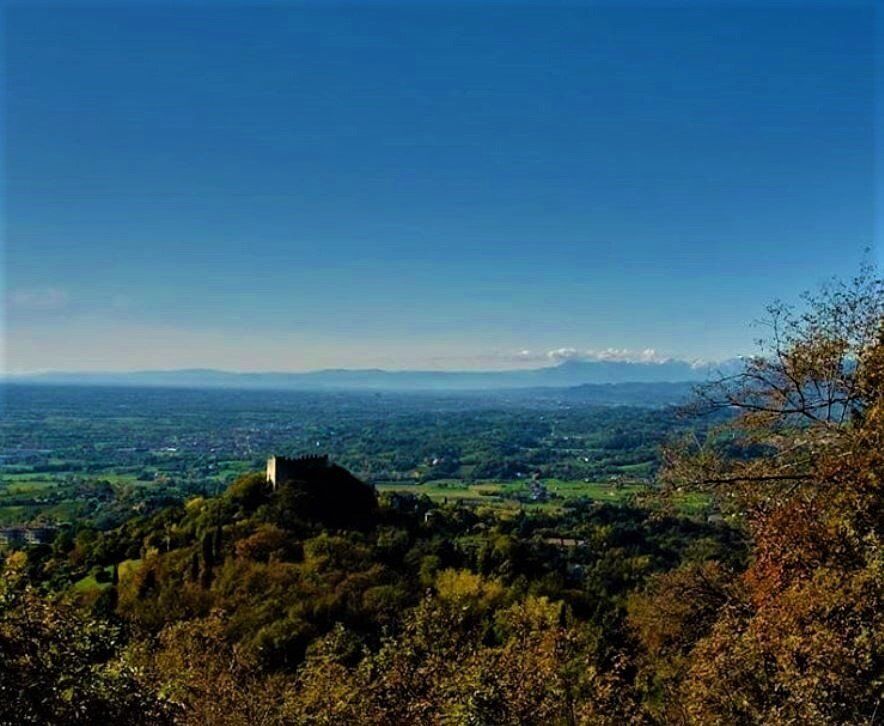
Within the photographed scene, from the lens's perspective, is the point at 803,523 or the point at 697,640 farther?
the point at 697,640

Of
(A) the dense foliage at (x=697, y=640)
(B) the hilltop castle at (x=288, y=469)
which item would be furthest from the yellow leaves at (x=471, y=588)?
(B) the hilltop castle at (x=288, y=469)

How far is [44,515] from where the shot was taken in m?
67.0

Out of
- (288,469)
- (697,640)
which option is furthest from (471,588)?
(697,640)

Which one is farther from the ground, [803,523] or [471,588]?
[803,523]

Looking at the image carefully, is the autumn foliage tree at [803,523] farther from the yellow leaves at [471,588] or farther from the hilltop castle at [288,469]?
the hilltop castle at [288,469]

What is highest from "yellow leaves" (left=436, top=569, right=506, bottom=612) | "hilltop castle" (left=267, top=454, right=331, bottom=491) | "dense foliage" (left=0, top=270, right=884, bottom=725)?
"dense foliage" (left=0, top=270, right=884, bottom=725)

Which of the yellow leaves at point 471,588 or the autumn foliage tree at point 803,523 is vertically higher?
the autumn foliage tree at point 803,523

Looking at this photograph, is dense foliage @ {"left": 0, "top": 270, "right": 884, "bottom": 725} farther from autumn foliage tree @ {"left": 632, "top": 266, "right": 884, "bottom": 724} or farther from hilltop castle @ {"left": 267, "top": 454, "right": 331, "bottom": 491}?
hilltop castle @ {"left": 267, "top": 454, "right": 331, "bottom": 491}

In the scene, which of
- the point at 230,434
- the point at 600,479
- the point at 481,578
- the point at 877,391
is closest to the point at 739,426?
the point at 877,391

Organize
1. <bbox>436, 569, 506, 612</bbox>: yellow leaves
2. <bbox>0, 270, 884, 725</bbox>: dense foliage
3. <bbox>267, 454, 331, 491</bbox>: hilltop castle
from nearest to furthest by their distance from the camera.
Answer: <bbox>0, 270, 884, 725</bbox>: dense foliage → <bbox>436, 569, 506, 612</bbox>: yellow leaves → <bbox>267, 454, 331, 491</bbox>: hilltop castle

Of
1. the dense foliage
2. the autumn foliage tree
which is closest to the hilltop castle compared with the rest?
the dense foliage

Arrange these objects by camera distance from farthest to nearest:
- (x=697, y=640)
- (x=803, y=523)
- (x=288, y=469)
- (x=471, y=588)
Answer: (x=288, y=469) < (x=471, y=588) < (x=697, y=640) < (x=803, y=523)

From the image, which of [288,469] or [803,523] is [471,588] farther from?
[803,523]

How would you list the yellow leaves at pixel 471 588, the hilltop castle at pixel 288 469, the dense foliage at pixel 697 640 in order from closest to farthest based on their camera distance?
the dense foliage at pixel 697 640, the yellow leaves at pixel 471 588, the hilltop castle at pixel 288 469
